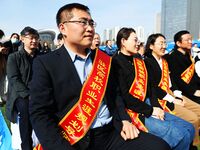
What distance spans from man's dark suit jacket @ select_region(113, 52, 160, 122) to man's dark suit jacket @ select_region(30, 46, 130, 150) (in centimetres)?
90

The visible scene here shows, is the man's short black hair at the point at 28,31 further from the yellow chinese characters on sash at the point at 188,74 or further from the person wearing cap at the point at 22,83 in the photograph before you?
the yellow chinese characters on sash at the point at 188,74

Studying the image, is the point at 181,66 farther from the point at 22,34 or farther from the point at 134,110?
the point at 22,34

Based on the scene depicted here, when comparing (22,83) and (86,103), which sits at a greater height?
(86,103)

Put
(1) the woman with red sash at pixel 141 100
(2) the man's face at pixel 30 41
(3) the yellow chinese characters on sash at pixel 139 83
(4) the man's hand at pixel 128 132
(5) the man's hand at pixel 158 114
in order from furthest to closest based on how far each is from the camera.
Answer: (2) the man's face at pixel 30 41 < (3) the yellow chinese characters on sash at pixel 139 83 < (5) the man's hand at pixel 158 114 < (1) the woman with red sash at pixel 141 100 < (4) the man's hand at pixel 128 132

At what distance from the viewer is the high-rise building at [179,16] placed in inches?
2200

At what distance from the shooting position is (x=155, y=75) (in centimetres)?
376

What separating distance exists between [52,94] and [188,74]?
2.97 metres

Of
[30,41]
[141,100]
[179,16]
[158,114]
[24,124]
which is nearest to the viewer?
[158,114]

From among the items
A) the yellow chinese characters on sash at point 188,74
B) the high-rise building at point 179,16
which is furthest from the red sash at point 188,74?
the high-rise building at point 179,16

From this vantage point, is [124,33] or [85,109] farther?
[124,33]

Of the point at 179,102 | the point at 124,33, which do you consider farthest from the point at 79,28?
the point at 179,102

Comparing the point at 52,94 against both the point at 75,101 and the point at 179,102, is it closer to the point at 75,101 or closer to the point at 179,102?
the point at 75,101

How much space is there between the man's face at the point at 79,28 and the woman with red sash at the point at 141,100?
25.7 inches

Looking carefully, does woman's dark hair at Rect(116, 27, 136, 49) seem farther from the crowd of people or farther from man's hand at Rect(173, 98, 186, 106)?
man's hand at Rect(173, 98, 186, 106)
